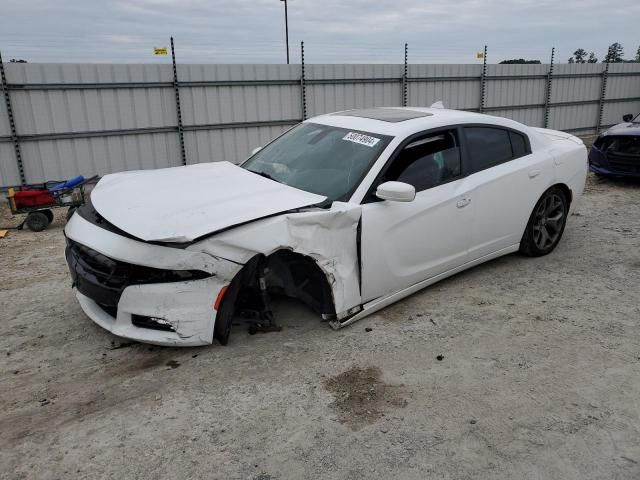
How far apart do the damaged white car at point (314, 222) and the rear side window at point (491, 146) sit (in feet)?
0.05

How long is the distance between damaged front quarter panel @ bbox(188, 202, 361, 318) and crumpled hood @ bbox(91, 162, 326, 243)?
3.4 inches

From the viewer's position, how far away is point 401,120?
170 inches

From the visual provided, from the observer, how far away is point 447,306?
4.28 metres

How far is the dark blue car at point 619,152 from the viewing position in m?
8.67

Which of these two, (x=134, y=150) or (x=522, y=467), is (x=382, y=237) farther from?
(x=134, y=150)

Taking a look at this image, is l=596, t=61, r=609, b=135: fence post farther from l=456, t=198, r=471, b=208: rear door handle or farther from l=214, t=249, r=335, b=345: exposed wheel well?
A: l=214, t=249, r=335, b=345: exposed wheel well

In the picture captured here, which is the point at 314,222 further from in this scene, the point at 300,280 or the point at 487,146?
the point at 487,146

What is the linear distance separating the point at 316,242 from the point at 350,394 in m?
1.01

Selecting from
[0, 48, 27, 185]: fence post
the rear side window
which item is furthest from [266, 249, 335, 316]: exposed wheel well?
[0, 48, 27, 185]: fence post

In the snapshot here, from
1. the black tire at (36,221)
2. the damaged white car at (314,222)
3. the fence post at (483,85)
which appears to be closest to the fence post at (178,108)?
the black tire at (36,221)

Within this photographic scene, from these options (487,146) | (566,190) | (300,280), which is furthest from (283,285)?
(566,190)

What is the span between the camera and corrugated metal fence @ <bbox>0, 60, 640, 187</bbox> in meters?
8.95

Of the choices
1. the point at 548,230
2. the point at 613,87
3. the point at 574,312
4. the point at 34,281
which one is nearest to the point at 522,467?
the point at 574,312

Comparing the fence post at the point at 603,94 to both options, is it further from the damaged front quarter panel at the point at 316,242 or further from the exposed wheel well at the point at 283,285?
the exposed wheel well at the point at 283,285
